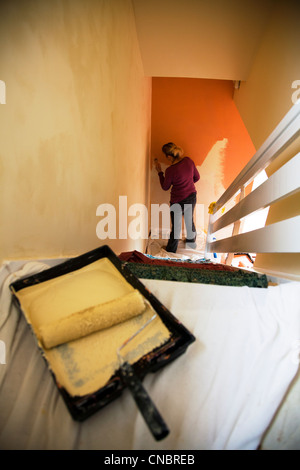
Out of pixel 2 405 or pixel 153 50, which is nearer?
pixel 2 405

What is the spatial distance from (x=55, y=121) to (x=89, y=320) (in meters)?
0.71

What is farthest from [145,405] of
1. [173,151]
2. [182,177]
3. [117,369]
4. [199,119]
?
[199,119]

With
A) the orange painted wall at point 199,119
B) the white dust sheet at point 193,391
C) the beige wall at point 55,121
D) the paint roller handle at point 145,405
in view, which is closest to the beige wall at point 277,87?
the white dust sheet at point 193,391

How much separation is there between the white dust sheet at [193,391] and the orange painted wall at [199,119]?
369 cm

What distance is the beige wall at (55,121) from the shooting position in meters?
0.58

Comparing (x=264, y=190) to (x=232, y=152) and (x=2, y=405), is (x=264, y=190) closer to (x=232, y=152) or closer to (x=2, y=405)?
(x=2, y=405)

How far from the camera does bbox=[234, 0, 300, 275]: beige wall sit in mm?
1240

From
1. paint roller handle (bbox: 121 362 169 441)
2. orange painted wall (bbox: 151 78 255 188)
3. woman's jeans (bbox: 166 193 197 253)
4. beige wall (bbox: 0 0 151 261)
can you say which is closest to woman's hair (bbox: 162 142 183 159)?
woman's jeans (bbox: 166 193 197 253)

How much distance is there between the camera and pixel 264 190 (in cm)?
102

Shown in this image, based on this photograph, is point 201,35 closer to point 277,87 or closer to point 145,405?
point 277,87

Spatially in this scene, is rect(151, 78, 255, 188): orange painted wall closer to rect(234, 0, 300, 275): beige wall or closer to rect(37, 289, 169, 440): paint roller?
rect(234, 0, 300, 275): beige wall

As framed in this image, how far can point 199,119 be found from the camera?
3.71m

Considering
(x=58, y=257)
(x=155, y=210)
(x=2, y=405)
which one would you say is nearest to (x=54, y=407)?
(x=2, y=405)

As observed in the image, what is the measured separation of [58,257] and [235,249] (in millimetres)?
1175
